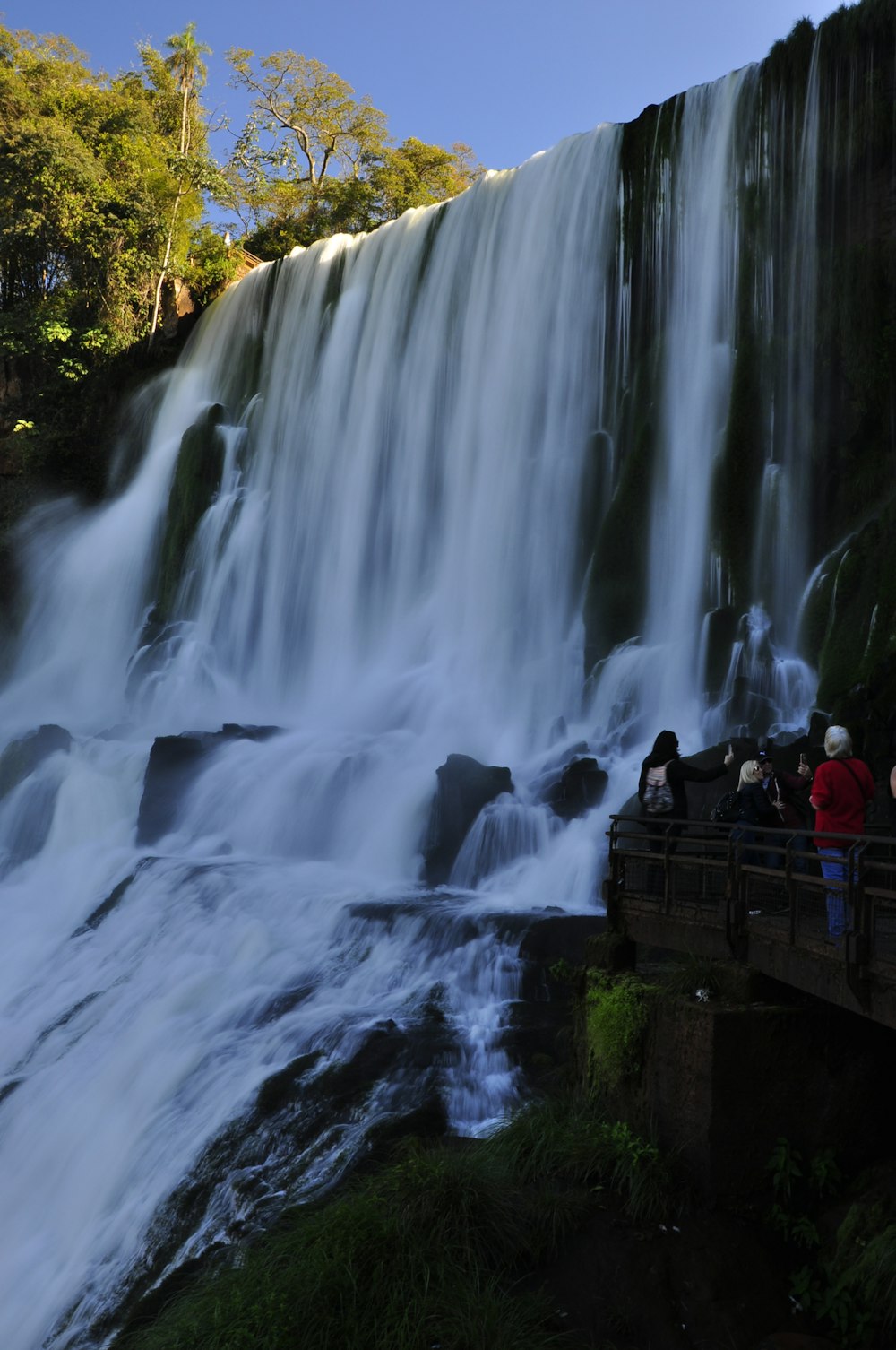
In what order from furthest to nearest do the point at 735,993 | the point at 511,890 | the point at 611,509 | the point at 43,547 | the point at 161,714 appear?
the point at 43,547
the point at 161,714
the point at 611,509
the point at 511,890
the point at 735,993

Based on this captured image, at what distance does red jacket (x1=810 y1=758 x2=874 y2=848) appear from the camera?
6.62 meters

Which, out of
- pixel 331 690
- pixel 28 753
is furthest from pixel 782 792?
pixel 331 690

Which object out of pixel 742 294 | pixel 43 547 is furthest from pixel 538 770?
pixel 43 547

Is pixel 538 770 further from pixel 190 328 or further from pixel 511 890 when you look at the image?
pixel 190 328

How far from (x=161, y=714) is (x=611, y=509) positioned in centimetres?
1083

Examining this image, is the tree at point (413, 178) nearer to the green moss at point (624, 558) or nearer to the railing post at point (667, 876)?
the green moss at point (624, 558)

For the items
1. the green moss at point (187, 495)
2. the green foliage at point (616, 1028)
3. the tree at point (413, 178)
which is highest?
the tree at point (413, 178)

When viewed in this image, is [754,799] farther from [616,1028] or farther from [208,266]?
[208,266]

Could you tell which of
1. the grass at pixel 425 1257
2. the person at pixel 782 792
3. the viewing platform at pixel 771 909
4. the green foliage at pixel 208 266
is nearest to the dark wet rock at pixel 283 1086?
the grass at pixel 425 1257

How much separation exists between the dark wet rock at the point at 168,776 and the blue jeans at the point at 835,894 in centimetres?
1307

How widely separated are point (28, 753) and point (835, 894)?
57.2 feet

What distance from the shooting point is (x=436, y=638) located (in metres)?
22.6

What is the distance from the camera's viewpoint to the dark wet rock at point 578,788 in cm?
1486

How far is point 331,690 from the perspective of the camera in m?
23.6
